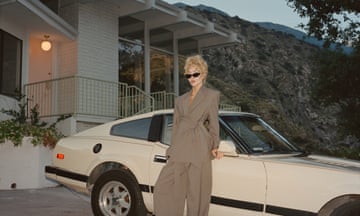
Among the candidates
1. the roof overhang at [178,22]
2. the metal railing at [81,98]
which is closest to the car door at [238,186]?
the metal railing at [81,98]

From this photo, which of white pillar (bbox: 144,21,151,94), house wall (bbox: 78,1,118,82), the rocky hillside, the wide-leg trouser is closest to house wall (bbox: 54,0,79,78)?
house wall (bbox: 78,1,118,82)

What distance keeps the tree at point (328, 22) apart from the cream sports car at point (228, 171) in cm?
1011

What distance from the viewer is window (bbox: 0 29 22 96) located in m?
11.9

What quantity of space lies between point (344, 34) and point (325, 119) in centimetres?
3738

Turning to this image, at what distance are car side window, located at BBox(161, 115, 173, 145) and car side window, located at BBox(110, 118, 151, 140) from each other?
207mm

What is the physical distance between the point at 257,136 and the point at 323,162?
0.80 metres

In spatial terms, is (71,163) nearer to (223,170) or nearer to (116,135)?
(116,135)

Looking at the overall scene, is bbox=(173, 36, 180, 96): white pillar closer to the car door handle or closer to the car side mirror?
the car door handle

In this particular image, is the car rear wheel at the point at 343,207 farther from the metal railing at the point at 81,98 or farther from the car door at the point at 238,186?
the metal railing at the point at 81,98

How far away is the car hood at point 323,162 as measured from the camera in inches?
167

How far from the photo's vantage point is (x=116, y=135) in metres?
5.57

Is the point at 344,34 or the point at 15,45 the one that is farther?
the point at 344,34

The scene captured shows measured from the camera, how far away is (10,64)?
12281mm

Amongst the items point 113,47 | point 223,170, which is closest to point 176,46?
point 113,47
